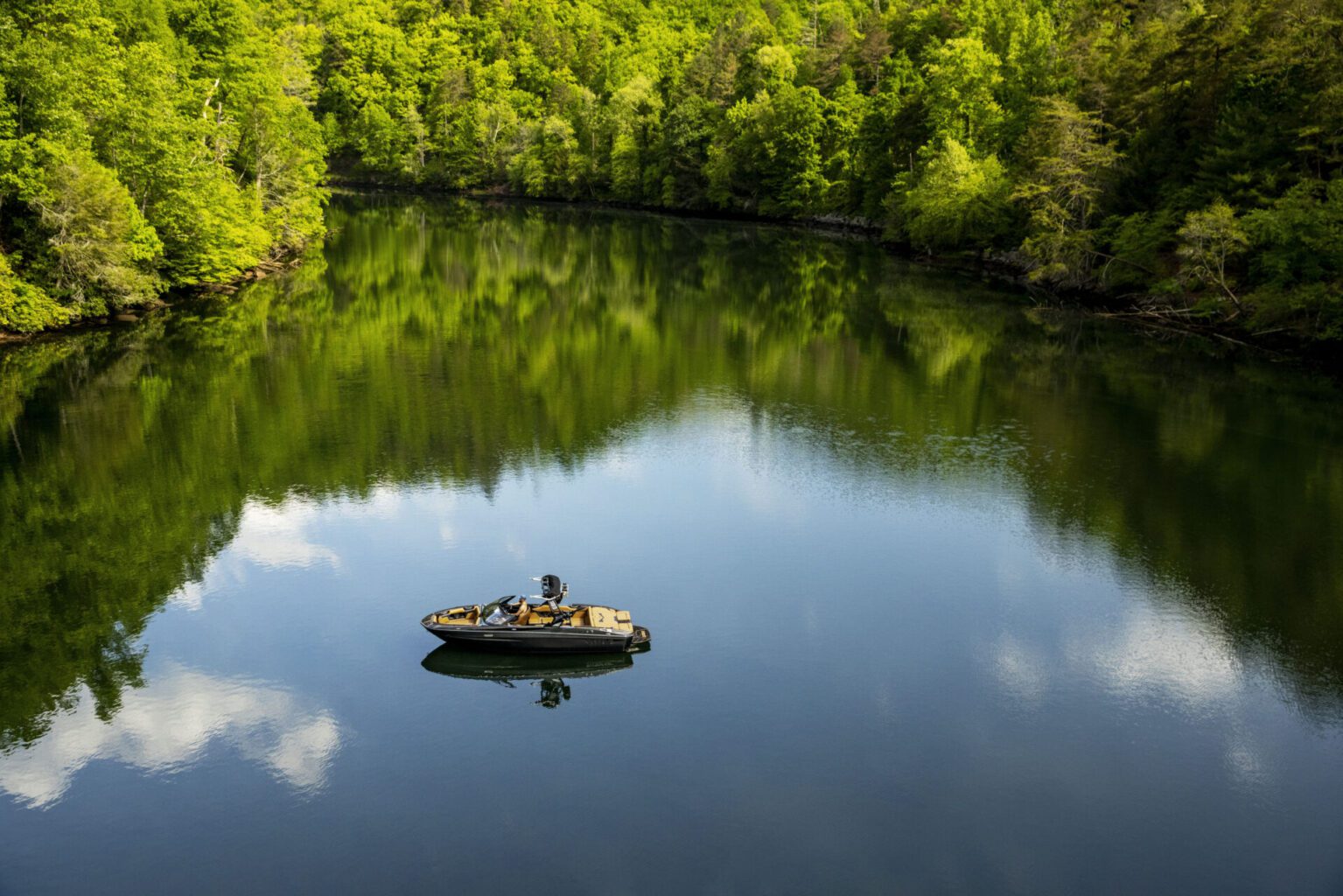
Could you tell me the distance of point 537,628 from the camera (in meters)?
18.9

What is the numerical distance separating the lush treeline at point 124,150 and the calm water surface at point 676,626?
3955 mm

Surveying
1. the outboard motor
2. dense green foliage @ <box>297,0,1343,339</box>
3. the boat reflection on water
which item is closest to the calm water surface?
the boat reflection on water

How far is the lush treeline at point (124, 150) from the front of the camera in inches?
1529

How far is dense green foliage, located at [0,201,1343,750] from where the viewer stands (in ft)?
71.3

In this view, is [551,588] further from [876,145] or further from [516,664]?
[876,145]

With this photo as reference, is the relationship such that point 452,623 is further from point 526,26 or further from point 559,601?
point 526,26

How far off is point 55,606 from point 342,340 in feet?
84.8

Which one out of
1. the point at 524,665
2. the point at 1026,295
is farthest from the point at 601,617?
the point at 1026,295

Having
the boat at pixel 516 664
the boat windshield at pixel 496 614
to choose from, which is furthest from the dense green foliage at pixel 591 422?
the boat windshield at pixel 496 614

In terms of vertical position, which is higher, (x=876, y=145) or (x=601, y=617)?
(x=876, y=145)

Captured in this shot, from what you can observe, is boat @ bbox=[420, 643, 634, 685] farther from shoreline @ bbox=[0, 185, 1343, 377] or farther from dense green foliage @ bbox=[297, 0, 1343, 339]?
dense green foliage @ bbox=[297, 0, 1343, 339]

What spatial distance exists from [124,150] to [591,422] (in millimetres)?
26019

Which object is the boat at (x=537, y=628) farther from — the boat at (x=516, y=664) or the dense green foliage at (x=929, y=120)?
the dense green foliage at (x=929, y=120)

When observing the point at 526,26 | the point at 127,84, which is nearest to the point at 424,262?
the point at 127,84
